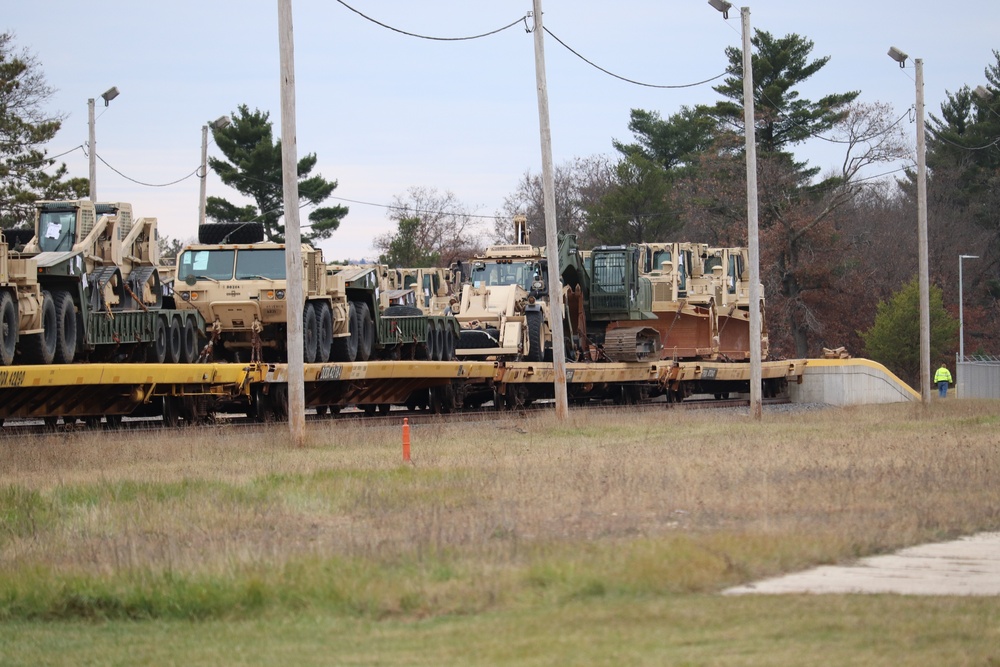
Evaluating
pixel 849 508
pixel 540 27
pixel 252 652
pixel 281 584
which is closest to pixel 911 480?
pixel 849 508

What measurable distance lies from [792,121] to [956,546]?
55809mm

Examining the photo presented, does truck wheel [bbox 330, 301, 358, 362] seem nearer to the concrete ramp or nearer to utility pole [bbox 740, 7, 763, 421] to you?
utility pole [bbox 740, 7, 763, 421]

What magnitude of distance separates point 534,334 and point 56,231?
11.5 m

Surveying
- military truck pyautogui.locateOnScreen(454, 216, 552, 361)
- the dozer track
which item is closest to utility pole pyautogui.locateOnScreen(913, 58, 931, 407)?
the dozer track

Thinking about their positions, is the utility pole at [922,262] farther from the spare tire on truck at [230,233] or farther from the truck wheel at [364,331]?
the spare tire on truck at [230,233]

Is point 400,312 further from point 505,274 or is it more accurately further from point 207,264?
point 207,264

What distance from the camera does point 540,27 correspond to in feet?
82.1

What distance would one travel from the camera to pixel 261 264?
23.9 metres

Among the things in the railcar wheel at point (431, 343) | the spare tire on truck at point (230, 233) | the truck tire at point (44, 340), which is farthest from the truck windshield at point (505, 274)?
the truck tire at point (44, 340)

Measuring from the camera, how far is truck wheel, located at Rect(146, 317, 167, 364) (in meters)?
21.3

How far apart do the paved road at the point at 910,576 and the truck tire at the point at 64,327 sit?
40.6 ft

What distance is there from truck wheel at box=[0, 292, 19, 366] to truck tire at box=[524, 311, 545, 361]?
46.0 feet

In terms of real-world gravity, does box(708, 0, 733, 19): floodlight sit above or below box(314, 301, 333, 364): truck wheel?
above

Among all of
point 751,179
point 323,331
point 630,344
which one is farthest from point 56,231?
point 630,344
